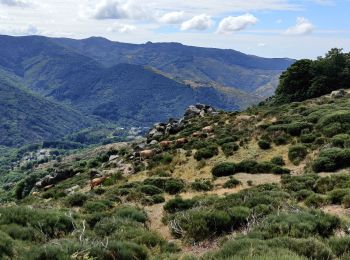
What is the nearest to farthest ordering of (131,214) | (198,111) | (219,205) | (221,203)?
1. (219,205)
2. (221,203)
3. (131,214)
4. (198,111)

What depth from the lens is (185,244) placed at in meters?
13.7

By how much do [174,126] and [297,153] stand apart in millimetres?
29570

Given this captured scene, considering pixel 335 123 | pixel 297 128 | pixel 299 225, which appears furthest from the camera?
pixel 297 128

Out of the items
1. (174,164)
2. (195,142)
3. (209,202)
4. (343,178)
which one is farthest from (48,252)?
(195,142)

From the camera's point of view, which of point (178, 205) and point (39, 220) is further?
point (178, 205)

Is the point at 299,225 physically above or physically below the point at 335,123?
below

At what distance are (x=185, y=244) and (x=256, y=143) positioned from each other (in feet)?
77.6

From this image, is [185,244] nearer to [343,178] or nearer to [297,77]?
[343,178]

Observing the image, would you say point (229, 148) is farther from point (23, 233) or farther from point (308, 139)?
point (23, 233)

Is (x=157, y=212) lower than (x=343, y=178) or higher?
lower

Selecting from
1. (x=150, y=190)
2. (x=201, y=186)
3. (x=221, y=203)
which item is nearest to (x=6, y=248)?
(x=221, y=203)

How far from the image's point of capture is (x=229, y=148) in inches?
1405

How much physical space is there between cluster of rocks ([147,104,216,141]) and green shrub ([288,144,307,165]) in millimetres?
27195

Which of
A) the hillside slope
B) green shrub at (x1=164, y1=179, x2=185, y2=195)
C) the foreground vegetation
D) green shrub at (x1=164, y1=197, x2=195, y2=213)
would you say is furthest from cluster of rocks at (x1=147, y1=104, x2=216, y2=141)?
green shrub at (x1=164, y1=197, x2=195, y2=213)
